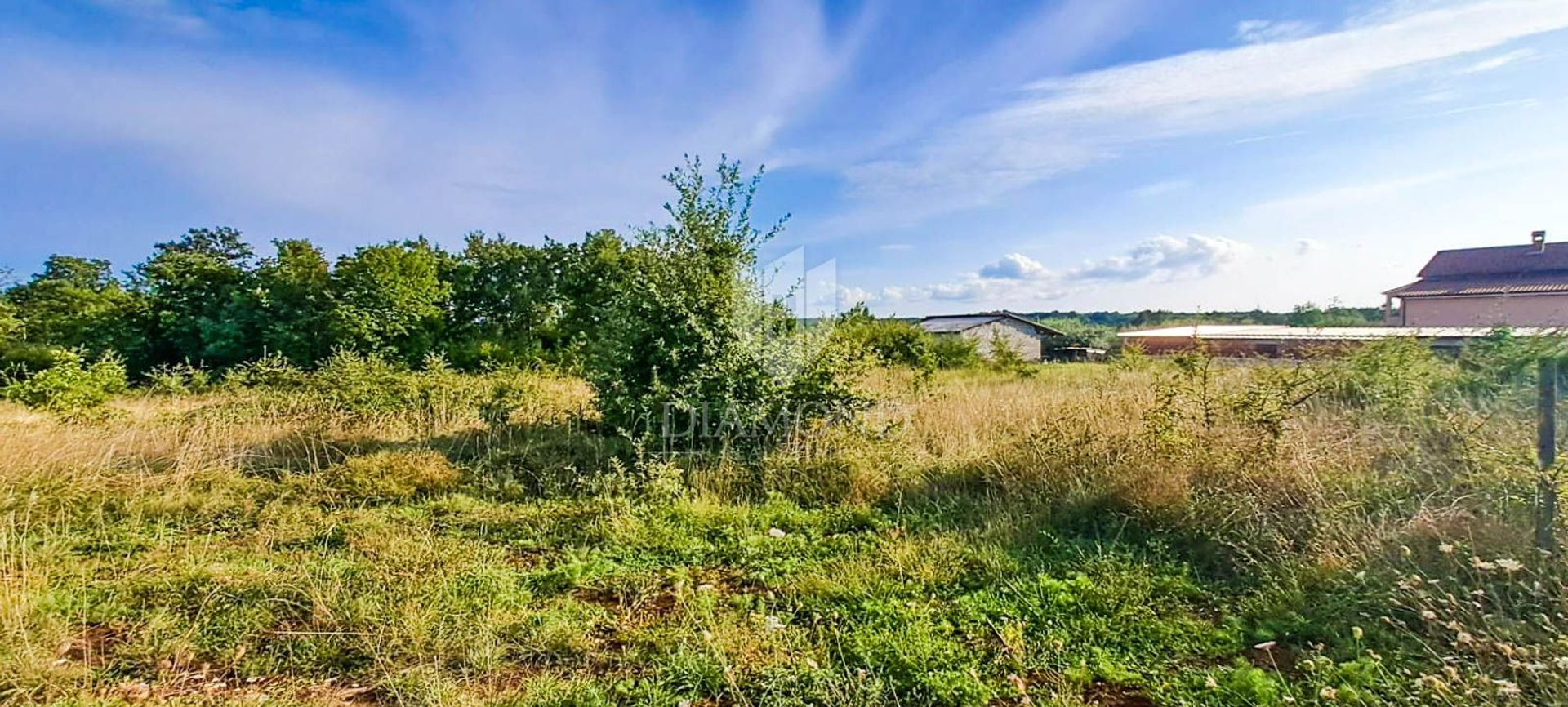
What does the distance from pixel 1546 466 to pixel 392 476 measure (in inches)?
313

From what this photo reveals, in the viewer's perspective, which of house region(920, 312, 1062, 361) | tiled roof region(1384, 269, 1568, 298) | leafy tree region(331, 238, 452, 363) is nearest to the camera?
leafy tree region(331, 238, 452, 363)

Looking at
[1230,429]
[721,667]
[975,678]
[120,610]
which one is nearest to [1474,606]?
[1230,429]

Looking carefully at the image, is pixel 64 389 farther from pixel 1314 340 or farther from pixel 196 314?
pixel 1314 340

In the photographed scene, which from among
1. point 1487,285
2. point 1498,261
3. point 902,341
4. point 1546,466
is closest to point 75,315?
point 902,341

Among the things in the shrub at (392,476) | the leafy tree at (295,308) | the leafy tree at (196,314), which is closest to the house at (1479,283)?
the shrub at (392,476)

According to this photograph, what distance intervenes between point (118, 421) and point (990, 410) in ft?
33.1

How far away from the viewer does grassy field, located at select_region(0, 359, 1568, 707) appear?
7.65ft

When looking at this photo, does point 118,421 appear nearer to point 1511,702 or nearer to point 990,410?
point 990,410

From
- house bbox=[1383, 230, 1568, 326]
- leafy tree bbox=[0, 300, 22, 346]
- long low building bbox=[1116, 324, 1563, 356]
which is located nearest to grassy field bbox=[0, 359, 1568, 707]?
long low building bbox=[1116, 324, 1563, 356]

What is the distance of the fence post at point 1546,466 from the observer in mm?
2732

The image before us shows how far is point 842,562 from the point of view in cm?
351

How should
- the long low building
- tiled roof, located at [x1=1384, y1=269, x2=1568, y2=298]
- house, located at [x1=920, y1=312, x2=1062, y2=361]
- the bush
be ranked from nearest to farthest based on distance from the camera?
the long low building < the bush < tiled roof, located at [x1=1384, y1=269, x2=1568, y2=298] < house, located at [x1=920, y1=312, x2=1062, y2=361]

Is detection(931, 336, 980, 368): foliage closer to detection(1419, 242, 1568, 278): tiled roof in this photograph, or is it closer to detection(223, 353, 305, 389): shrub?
detection(223, 353, 305, 389): shrub

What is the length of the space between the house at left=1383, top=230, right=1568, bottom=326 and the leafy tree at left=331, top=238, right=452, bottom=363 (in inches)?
1256
